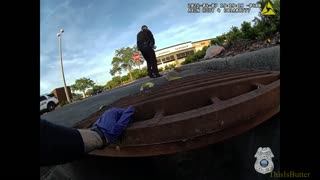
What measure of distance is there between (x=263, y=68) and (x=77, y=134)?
41.1 inches

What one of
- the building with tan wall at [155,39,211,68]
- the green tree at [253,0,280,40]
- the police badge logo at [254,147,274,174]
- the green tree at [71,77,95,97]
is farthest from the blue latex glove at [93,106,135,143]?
the green tree at [253,0,280,40]

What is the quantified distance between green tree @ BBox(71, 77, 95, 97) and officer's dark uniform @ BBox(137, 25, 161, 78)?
0.24 m

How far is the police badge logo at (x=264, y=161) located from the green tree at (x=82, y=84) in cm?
74

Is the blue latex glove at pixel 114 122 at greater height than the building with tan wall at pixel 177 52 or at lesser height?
lesser

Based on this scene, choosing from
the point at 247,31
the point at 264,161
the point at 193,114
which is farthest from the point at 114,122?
the point at 247,31

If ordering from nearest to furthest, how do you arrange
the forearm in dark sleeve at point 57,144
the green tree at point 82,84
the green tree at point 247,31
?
the forearm in dark sleeve at point 57,144
the green tree at point 82,84
the green tree at point 247,31

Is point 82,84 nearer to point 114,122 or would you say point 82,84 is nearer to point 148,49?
point 114,122

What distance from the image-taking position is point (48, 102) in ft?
4.07

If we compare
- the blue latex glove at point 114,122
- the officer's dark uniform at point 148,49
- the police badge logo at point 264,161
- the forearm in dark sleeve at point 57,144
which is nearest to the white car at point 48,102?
the forearm in dark sleeve at point 57,144

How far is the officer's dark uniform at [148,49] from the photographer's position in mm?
1293

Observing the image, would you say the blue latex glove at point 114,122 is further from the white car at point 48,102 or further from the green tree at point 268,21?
the green tree at point 268,21
